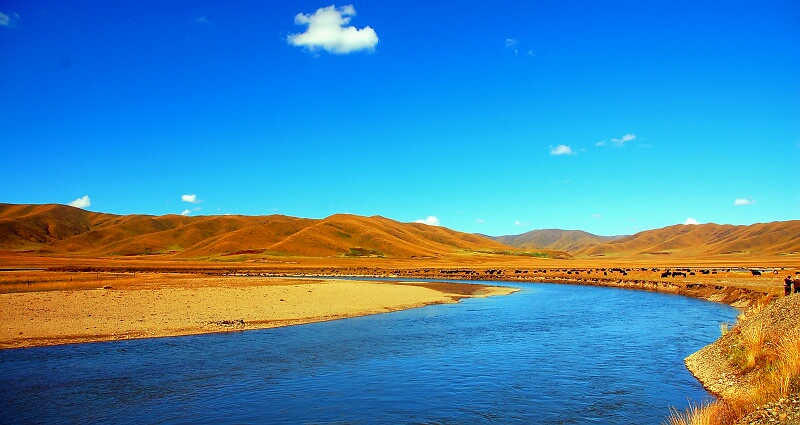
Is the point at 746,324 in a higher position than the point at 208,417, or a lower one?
higher

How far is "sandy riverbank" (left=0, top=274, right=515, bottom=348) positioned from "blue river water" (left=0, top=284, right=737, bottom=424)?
2.31m

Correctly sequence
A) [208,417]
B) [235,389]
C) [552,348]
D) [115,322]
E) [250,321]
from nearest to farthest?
[208,417], [235,389], [552,348], [115,322], [250,321]

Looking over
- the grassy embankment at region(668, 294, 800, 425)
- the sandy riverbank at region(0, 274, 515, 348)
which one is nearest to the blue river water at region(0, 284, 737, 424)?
the grassy embankment at region(668, 294, 800, 425)

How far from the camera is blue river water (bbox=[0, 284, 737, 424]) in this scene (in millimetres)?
14070

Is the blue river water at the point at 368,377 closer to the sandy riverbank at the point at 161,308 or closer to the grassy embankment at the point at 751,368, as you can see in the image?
the grassy embankment at the point at 751,368

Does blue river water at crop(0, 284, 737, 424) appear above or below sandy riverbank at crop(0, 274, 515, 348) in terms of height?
below

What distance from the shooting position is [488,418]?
543 inches

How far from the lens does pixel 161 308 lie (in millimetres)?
32531

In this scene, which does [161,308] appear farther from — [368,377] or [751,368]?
[751,368]

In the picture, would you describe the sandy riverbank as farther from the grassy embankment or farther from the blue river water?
the grassy embankment

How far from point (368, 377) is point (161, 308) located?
20.4 metres

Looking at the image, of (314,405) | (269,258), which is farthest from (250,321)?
(269,258)

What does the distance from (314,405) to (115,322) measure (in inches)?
724

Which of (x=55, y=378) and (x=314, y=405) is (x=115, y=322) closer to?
(x=55, y=378)
